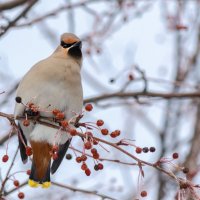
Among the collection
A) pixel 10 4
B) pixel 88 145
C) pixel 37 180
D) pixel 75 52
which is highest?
pixel 10 4

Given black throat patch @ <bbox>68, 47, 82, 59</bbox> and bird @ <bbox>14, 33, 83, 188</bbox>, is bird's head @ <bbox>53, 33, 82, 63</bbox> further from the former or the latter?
bird @ <bbox>14, 33, 83, 188</bbox>

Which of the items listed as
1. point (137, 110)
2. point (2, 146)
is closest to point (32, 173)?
point (2, 146)

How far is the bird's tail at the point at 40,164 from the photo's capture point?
368cm

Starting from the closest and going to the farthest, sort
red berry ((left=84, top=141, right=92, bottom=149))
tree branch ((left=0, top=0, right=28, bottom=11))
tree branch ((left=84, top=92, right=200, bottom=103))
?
red berry ((left=84, top=141, right=92, bottom=149)) → tree branch ((left=0, top=0, right=28, bottom=11)) → tree branch ((left=84, top=92, right=200, bottom=103))

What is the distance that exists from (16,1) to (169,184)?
249 centimetres

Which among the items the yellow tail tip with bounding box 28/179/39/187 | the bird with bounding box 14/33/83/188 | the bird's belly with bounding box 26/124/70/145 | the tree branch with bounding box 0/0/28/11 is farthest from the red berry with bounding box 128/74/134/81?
the yellow tail tip with bounding box 28/179/39/187

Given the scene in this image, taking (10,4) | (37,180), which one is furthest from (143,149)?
(10,4)

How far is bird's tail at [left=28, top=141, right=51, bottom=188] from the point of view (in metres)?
3.68

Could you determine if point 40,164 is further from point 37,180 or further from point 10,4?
point 10,4

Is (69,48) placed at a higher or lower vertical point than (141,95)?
higher

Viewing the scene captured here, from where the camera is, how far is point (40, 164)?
3705mm

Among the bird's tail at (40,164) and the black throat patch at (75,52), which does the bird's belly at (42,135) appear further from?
the black throat patch at (75,52)

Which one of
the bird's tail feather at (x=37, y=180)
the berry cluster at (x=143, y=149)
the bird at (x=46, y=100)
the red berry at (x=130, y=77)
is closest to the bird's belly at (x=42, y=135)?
the bird at (x=46, y=100)

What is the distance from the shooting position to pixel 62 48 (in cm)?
418
